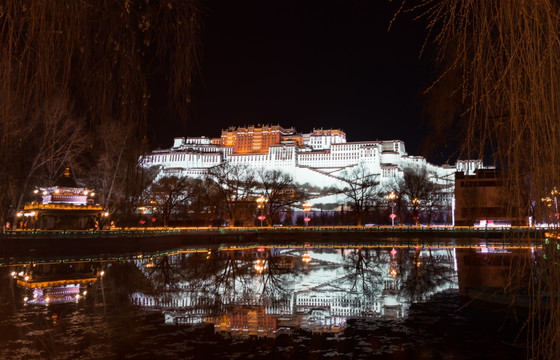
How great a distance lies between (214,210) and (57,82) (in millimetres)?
49735

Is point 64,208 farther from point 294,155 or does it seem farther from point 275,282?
point 294,155

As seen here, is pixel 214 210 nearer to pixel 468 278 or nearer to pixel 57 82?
pixel 468 278

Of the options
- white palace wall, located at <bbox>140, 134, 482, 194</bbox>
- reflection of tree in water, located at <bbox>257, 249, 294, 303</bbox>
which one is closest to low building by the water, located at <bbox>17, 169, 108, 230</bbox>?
reflection of tree in water, located at <bbox>257, 249, 294, 303</bbox>

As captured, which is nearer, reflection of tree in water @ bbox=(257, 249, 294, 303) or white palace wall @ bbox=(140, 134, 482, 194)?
reflection of tree in water @ bbox=(257, 249, 294, 303)

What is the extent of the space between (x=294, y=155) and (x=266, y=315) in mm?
114625

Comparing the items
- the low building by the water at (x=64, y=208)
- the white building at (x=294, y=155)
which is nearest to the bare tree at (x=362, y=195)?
the white building at (x=294, y=155)

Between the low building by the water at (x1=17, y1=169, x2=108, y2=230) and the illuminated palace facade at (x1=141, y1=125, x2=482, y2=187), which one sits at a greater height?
the illuminated palace facade at (x1=141, y1=125, x2=482, y2=187)

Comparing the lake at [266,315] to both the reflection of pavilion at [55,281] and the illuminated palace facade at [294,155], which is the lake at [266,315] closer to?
the reflection of pavilion at [55,281]

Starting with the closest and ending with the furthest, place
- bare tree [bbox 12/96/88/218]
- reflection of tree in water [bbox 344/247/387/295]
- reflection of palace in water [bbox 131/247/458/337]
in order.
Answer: reflection of palace in water [bbox 131/247/458/337] < reflection of tree in water [bbox 344/247/387/295] < bare tree [bbox 12/96/88/218]

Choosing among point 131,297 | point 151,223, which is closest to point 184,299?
point 131,297

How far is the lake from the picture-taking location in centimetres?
627

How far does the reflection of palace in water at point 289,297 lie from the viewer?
819 centimetres

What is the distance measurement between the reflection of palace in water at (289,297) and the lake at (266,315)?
3 centimetres

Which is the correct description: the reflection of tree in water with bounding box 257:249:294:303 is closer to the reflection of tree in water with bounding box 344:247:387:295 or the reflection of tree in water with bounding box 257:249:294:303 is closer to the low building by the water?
the reflection of tree in water with bounding box 344:247:387:295
